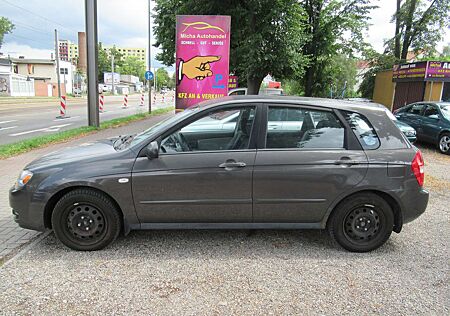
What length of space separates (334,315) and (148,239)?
2.18 m

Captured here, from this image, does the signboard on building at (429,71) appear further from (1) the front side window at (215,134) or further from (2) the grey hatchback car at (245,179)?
(1) the front side window at (215,134)

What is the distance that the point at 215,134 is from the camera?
411 centimetres

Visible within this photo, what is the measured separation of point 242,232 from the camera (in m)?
4.37

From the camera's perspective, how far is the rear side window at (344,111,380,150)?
12.8 feet

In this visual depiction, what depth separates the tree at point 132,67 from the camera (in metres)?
125

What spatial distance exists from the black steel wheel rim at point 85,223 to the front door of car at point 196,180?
0.43 meters

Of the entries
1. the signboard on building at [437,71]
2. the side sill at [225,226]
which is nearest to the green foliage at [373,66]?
the signboard on building at [437,71]

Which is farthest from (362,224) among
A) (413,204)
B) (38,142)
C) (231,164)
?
(38,142)

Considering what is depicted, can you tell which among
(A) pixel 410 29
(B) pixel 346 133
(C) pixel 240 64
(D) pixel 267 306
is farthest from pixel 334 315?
(A) pixel 410 29

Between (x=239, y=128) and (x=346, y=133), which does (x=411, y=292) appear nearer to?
(x=346, y=133)

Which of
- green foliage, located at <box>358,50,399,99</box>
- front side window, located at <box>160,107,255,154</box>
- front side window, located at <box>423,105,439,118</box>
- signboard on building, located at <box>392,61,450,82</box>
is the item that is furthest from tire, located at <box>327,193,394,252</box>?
green foliage, located at <box>358,50,399,99</box>

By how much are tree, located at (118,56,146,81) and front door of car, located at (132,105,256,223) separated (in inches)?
4855

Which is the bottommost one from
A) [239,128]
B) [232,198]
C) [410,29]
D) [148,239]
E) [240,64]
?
[148,239]

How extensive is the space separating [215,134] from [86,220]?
1.65 metres
